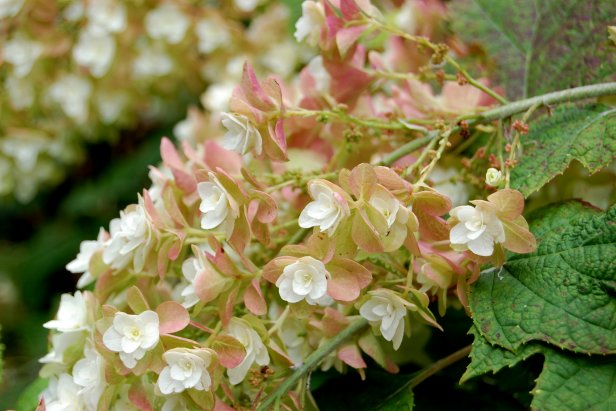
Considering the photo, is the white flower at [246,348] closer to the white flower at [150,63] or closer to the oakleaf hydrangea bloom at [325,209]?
the oakleaf hydrangea bloom at [325,209]

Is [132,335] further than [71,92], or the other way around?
[71,92]

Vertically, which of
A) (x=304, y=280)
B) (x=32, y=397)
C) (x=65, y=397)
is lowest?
(x=32, y=397)

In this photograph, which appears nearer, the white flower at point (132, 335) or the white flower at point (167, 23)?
the white flower at point (132, 335)

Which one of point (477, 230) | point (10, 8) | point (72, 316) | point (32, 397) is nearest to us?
point (477, 230)

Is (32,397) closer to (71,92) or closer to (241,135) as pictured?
(241,135)

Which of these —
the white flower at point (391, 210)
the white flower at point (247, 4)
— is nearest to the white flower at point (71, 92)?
the white flower at point (247, 4)

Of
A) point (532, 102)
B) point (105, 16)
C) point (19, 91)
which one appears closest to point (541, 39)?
point (532, 102)

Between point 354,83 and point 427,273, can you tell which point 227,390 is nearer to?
point 427,273

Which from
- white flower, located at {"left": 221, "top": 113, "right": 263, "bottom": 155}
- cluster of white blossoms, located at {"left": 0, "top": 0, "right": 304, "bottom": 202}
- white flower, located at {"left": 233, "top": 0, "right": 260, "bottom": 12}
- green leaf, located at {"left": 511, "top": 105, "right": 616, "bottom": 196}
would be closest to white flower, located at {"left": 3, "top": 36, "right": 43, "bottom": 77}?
cluster of white blossoms, located at {"left": 0, "top": 0, "right": 304, "bottom": 202}
